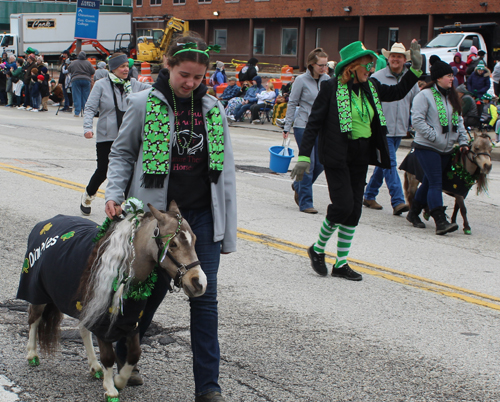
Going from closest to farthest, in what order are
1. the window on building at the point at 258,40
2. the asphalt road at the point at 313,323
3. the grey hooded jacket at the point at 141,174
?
the grey hooded jacket at the point at 141,174 → the asphalt road at the point at 313,323 → the window on building at the point at 258,40

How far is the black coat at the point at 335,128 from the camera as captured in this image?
5.93 meters

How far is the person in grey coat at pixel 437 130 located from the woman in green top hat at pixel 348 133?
2.15m

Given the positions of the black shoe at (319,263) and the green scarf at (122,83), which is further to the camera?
the green scarf at (122,83)

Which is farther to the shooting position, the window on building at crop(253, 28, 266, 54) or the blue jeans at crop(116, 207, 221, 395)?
the window on building at crop(253, 28, 266, 54)

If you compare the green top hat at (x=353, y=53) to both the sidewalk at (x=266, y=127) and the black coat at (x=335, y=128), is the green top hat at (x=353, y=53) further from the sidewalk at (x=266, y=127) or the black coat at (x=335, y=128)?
the sidewalk at (x=266, y=127)

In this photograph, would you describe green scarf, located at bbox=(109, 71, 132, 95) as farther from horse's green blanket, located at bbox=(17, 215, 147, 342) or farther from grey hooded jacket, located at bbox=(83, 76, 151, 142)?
horse's green blanket, located at bbox=(17, 215, 147, 342)

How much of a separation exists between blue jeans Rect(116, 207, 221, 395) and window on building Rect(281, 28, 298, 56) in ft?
145

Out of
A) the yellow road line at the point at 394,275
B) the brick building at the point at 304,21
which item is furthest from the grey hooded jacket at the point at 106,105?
the brick building at the point at 304,21

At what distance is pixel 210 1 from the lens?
50.6 metres

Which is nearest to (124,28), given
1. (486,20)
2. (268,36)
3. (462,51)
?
(268,36)

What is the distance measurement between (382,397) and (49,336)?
Result: 2077 millimetres

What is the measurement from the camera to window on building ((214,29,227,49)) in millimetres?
51406

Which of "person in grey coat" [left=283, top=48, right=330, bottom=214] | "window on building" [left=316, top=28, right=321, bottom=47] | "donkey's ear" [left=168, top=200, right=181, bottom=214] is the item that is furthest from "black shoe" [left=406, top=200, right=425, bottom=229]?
"window on building" [left=316, top=28, right=321, bottom=47]

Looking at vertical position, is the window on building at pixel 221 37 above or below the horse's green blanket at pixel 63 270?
above
